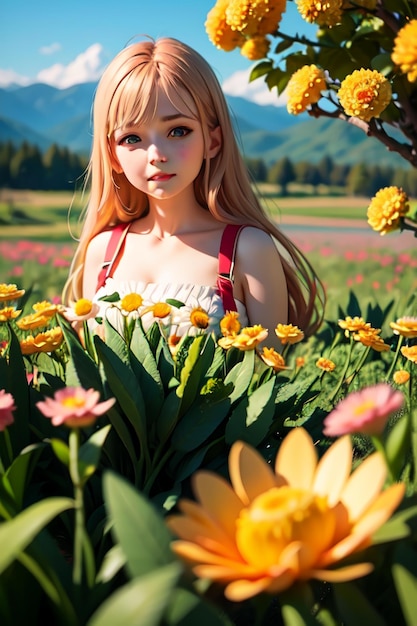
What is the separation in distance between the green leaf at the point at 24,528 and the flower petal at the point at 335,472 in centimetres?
22

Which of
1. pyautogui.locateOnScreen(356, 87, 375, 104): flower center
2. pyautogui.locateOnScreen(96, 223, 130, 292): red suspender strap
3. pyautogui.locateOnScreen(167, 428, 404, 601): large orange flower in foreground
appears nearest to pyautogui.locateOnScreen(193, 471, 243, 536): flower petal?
pyautogui.locateOnScreen(167, 428, 404, 601): large orange flower in foreground

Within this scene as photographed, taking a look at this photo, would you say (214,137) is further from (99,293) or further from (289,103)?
(99,293)

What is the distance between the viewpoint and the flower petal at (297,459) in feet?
2.19

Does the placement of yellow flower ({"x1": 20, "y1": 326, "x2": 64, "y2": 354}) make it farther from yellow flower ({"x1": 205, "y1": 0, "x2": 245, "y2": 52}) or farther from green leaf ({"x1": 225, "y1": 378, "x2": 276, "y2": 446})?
yellow flower ({"x1": 205, "y1": 0, "x2": 245, "y2": 52})

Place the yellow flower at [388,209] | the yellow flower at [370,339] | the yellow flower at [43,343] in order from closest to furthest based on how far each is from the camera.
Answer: the yellow flower at [43,343]
the yellow flower at [370,339]
the yellow flower at [388,209]

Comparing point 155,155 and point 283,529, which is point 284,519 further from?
point 155,155

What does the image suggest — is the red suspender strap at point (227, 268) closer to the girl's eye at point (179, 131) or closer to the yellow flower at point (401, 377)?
the girl's eye at point (179, 131)

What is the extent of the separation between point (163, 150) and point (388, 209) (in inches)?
19.5

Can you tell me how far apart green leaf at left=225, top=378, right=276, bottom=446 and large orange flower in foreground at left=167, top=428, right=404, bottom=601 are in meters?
0.19

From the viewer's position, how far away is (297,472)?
0.67 m

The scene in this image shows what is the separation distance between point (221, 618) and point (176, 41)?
137cm

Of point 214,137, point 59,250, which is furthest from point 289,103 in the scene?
point 59,250

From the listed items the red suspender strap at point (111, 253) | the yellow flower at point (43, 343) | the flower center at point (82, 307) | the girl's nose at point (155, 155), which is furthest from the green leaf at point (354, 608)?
the red suspender strap at point (111, 253)

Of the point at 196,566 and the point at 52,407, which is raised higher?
the point at 52,407
